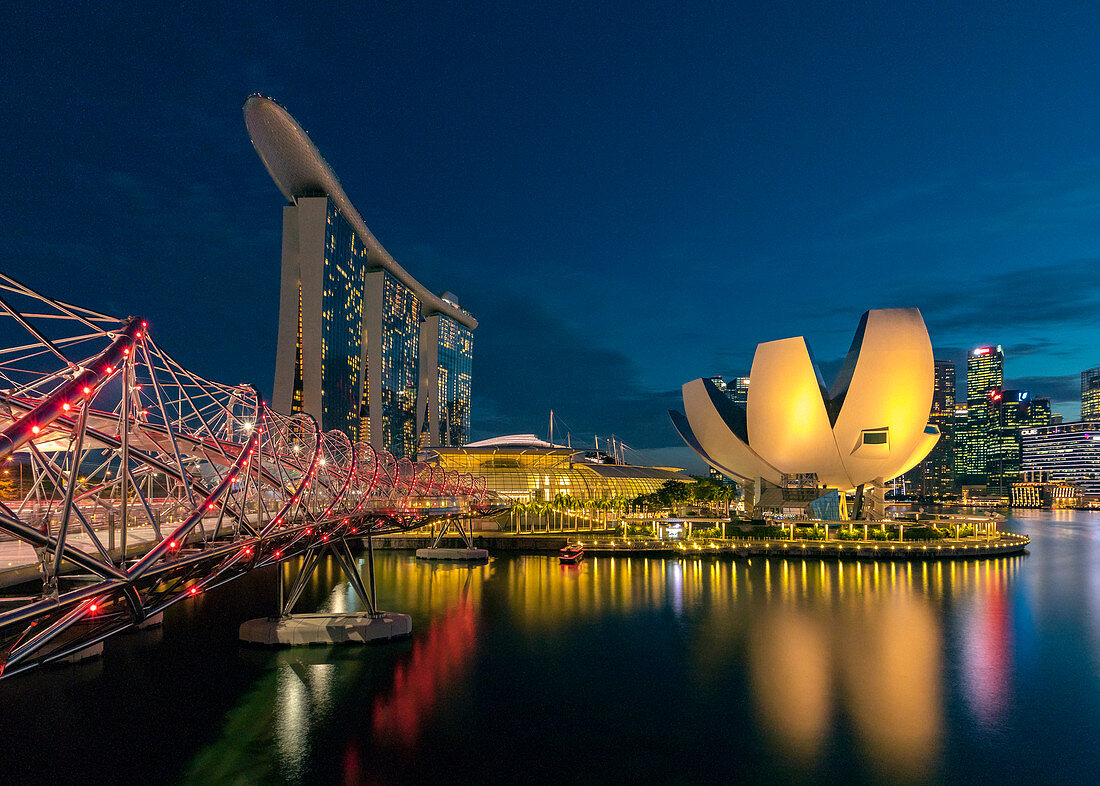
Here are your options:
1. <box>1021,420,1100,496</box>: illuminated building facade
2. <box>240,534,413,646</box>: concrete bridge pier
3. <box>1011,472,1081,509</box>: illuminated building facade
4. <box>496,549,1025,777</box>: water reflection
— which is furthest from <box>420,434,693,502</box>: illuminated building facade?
<box>1021,420,1100,496</box>: illuminated building facade

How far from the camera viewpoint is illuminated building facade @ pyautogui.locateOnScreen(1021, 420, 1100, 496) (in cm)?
15112

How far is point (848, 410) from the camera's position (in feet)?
159

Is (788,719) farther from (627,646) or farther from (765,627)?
(765,627)

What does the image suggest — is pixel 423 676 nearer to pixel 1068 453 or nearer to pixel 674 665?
pixel 674 665

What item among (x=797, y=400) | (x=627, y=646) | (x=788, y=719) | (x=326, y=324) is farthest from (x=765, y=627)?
(x=326, y=324)

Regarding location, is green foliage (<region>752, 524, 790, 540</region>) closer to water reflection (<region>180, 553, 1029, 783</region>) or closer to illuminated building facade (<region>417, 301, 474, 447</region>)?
water reflection (<region>180, 553, 1029, 783</region>)

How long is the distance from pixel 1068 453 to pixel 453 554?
550 ft

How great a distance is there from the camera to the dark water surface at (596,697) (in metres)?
13.0

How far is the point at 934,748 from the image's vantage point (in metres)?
13.9

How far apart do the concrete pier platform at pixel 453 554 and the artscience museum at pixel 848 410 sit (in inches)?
891

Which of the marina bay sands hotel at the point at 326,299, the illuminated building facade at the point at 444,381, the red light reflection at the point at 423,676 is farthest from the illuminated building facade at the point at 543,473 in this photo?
the illuminated building facade at the point at 444,381

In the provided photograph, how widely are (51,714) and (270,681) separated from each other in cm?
442

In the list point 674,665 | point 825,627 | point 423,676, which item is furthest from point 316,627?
point 825,627

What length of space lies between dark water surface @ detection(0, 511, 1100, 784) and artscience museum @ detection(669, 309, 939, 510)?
69.3 ft
